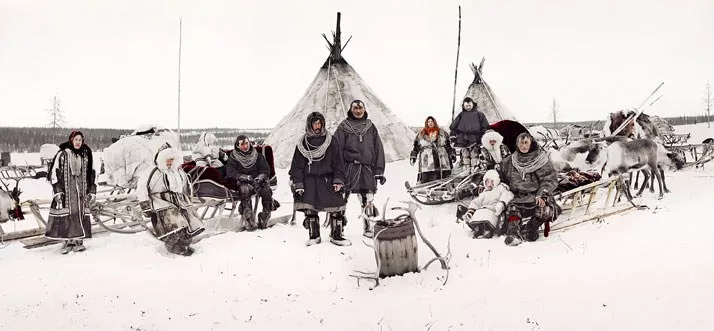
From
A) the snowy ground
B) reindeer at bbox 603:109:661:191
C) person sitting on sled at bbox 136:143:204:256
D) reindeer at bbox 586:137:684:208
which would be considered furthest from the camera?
reindeer at bbox 603:109:661:191

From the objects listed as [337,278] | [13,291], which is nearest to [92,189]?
[13,291]

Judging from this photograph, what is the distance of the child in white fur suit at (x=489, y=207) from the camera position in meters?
5.44

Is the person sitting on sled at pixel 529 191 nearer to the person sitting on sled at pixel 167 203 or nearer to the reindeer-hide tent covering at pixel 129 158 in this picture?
the person sitting on sled at pixel 167 203

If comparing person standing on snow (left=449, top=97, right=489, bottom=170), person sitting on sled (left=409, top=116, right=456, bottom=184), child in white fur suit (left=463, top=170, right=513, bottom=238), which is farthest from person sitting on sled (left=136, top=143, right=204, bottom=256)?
person standing on snow (left=449, top=97, right=489, bottom=170)

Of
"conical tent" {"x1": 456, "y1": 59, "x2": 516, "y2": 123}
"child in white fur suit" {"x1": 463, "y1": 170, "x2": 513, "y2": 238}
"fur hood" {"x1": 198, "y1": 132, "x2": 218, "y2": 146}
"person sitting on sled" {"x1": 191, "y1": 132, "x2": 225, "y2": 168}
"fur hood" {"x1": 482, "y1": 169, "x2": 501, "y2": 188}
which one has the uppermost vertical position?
"conical tent" {"x1": 456, "y1": 59, "x2": 516, "y2": 123}

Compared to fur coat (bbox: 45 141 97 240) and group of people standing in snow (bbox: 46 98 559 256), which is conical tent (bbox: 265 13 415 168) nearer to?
group of people standing in snow (bbox: 46 98 559 256)

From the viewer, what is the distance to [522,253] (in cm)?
489

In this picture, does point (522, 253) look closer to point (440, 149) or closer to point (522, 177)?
point (522, 177)

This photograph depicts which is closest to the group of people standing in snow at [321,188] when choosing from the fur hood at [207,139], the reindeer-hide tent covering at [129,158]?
the reindeer-hide tent covering at [129,158]

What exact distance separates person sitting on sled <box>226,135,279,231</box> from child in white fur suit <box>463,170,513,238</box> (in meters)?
2.36

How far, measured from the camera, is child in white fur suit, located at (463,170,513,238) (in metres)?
5.44

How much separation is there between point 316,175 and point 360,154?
56 cm

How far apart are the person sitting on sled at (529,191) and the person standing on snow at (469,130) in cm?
270

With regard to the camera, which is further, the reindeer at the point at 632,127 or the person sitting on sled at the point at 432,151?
the reindeer at the point at 632,127
